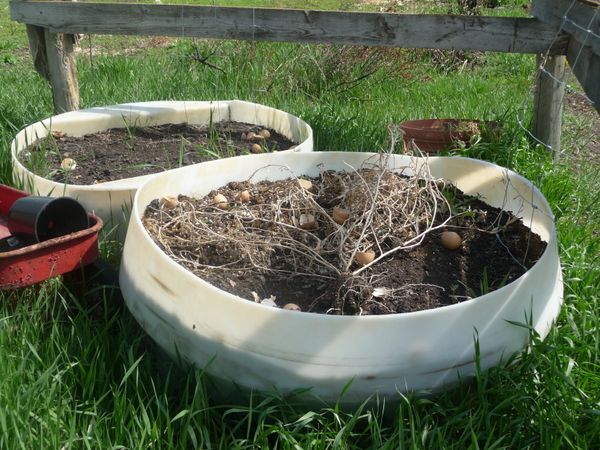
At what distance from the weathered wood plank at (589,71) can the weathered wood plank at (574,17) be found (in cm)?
5

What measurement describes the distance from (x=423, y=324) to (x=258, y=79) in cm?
399

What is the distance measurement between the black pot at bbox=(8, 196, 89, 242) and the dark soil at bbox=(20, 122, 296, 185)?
0.82 m

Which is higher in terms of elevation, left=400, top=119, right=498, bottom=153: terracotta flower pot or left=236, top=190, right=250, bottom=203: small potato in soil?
left=236, top=190, right=250, bottom=203: small potato in soil

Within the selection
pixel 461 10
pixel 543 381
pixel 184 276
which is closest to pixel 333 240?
pixel 184 276

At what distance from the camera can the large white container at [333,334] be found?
5.85 ft

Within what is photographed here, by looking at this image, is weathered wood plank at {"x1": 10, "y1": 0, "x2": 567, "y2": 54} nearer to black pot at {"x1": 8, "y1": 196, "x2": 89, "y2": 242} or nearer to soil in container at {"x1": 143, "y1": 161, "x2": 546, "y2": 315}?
soil in container at {"x1": 143, "y1": 161, "x2": 546, "y2": 315}

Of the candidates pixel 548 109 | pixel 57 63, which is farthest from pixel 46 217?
pixel 548 109

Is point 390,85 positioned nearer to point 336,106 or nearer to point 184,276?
point 336,106

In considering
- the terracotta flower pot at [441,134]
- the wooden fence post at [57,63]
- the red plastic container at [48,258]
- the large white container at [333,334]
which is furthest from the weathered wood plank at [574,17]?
the wooden fence post at [57,63]

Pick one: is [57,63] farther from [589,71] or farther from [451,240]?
[589,71]

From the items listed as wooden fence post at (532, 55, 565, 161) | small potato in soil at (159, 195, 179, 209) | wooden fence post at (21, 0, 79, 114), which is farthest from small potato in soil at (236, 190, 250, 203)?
wooden fence post at (21, 0, 79, 114)

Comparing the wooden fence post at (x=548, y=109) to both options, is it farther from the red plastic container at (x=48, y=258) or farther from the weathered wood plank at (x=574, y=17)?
the red plastic container at (x=48, y=258)

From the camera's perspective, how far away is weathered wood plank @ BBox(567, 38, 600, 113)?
8.65 ft

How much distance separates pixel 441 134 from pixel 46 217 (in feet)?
7.17
